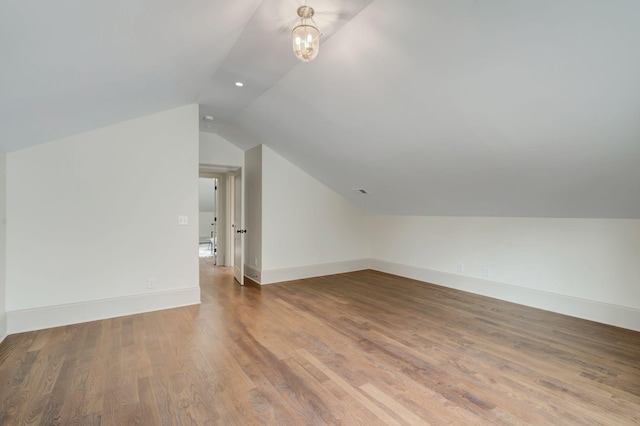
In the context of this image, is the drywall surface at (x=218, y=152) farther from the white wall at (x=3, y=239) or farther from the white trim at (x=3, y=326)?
the white trim at (x=3, y=326)

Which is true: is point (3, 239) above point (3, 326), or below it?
above

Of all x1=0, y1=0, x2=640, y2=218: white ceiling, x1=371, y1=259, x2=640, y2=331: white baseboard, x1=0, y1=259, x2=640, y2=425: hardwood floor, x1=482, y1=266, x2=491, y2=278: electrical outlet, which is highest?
x1=0, y1=0, x2=640, y2=218: white ceiling

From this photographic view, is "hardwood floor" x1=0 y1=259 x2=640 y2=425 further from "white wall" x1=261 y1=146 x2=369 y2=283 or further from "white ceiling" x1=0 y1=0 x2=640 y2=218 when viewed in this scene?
"white ceiling" x1=0 y1=0 x2=640 y2=218

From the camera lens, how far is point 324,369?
Result: 2488 mm

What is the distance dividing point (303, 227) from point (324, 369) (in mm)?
3520

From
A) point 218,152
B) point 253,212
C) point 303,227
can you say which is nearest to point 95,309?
point 253,212

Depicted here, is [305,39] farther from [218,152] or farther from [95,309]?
[218,152]

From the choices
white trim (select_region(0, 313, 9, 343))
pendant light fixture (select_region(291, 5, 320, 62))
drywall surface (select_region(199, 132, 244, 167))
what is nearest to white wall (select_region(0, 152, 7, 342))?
white trim (select_region(0, 313, 9, 343))

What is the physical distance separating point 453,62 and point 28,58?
2746 mm

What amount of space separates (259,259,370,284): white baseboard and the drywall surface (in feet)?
7.18

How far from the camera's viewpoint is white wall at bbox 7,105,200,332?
3.26 meters

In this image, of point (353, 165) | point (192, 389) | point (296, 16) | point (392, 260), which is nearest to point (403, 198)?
point (353, 165)

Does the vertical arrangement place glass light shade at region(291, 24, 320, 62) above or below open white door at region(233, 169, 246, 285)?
above

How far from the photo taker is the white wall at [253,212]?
214 inches
